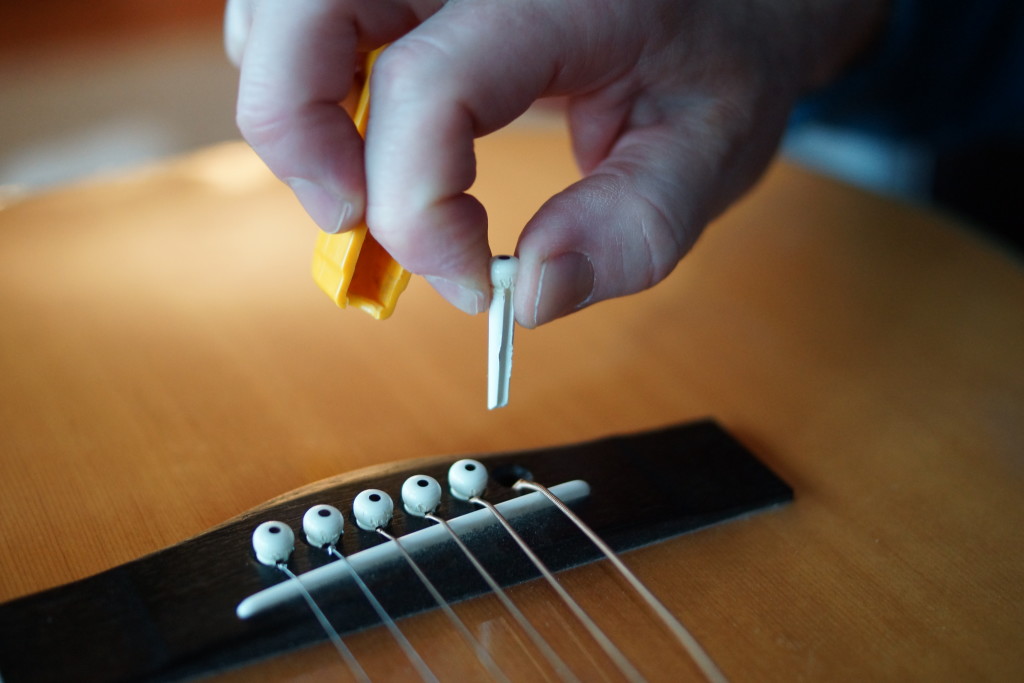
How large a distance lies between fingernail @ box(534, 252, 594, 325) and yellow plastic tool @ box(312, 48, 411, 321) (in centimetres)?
7

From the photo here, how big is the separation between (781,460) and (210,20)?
5.91 ft

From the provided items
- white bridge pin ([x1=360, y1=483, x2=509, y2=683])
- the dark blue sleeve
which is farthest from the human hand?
the dark blue sleeve

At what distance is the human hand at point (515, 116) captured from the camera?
39 cm

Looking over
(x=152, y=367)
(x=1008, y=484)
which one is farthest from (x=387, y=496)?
(x=1008, y=484)

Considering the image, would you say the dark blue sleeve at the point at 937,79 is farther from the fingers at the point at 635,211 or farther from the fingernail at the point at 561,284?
the fingernail at the point at 561,284

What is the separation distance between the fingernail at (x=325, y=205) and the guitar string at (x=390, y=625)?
151 millimetres

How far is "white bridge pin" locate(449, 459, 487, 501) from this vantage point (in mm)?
430

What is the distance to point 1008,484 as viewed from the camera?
52 cm

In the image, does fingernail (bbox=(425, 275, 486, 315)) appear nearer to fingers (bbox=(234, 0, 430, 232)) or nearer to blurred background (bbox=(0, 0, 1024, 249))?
fingers (bbox=(234, 0, 430, 232))

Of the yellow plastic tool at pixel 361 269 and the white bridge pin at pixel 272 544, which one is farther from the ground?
the yellow plastic tool at pixel 361 269

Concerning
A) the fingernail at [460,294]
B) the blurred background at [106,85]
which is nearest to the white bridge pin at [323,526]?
the fingernail at [460,294]

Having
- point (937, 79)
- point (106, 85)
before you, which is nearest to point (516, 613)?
point (937, 79)

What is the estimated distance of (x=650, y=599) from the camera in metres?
0.39

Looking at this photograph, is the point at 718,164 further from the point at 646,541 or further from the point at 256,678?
the point at 256,678
